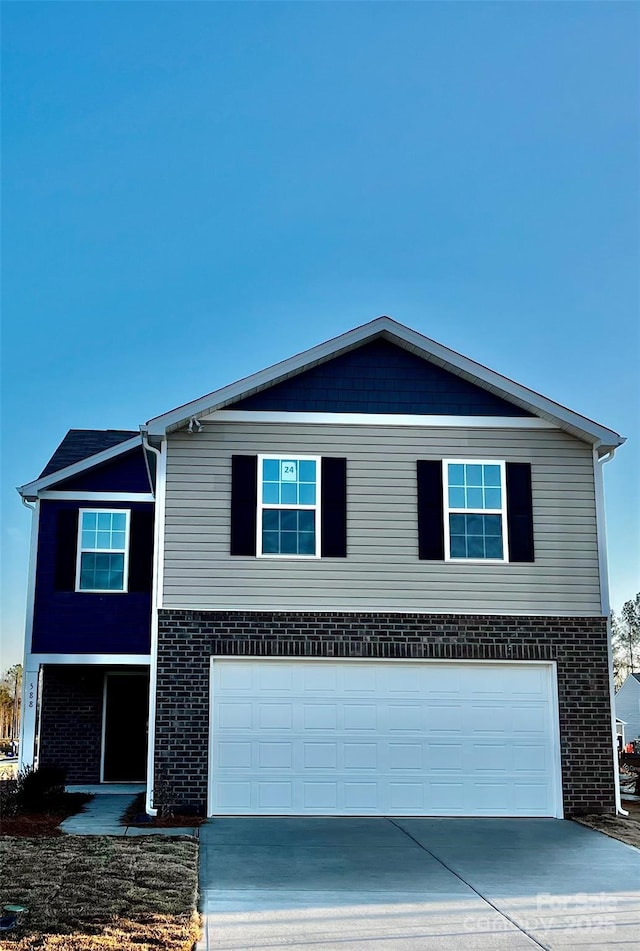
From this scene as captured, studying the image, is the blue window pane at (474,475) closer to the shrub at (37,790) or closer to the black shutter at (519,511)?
the black shutter at (519,511)

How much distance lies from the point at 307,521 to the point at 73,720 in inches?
303

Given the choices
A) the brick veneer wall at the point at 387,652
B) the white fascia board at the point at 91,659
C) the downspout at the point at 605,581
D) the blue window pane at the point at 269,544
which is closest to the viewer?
the brick veneer wall at the point at 387,652

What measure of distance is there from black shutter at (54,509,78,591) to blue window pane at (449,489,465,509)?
7.22 metres

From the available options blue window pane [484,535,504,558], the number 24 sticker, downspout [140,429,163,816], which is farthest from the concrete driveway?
the number 24 sticker

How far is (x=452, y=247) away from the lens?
70.0 ft

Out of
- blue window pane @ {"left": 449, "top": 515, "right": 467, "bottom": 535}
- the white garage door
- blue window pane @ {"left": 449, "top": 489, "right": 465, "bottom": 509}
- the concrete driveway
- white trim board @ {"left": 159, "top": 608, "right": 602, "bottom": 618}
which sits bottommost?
the concrete driveway

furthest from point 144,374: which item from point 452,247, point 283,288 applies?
point 452,247

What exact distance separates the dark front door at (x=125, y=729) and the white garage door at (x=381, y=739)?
6.06 m

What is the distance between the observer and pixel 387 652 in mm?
13180

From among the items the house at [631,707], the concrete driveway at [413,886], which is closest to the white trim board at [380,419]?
the concrete driveway at [413,886]

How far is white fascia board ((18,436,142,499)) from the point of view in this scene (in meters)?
17.4

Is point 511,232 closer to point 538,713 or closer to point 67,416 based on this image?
point 538,713

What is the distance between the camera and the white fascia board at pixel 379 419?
13.6 metres

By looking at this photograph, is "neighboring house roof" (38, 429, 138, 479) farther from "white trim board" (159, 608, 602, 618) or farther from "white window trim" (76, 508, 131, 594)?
"white trim board" (159, 608, 602, 618)
